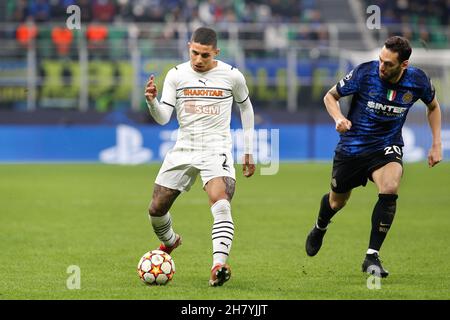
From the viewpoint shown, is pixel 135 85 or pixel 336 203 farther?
pixel 135 85

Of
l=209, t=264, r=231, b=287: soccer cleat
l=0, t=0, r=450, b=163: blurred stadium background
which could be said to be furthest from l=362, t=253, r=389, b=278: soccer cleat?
l=0, t=0, r=450, b=163: blurred stadium background

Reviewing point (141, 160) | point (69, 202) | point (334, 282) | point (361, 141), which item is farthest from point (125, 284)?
point (141, 160)

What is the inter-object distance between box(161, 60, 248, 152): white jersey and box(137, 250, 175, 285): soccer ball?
105 cm

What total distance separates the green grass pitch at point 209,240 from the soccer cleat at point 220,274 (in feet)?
0.38

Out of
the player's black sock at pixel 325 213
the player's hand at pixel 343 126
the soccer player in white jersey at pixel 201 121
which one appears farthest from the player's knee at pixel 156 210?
the player's black sock at pixel 325 213

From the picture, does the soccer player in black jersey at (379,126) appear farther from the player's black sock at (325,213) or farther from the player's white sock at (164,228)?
the player's white sock at (164,228)

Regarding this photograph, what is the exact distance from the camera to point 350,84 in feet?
31.1

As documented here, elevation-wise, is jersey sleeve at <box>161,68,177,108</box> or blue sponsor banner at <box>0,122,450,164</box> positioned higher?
blue sponsor banner at <box>0,122,450,164</box>

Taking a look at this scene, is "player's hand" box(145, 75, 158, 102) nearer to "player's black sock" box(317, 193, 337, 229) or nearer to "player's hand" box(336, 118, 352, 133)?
"player's hand" box(336, 118, 352, 133)

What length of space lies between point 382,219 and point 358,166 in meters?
0.65

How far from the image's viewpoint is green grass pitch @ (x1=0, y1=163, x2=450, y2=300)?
8297 mm

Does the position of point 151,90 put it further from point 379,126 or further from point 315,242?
point 315,242

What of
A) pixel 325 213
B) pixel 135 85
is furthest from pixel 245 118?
pixel 135 85

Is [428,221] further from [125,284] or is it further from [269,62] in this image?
[269,62]
